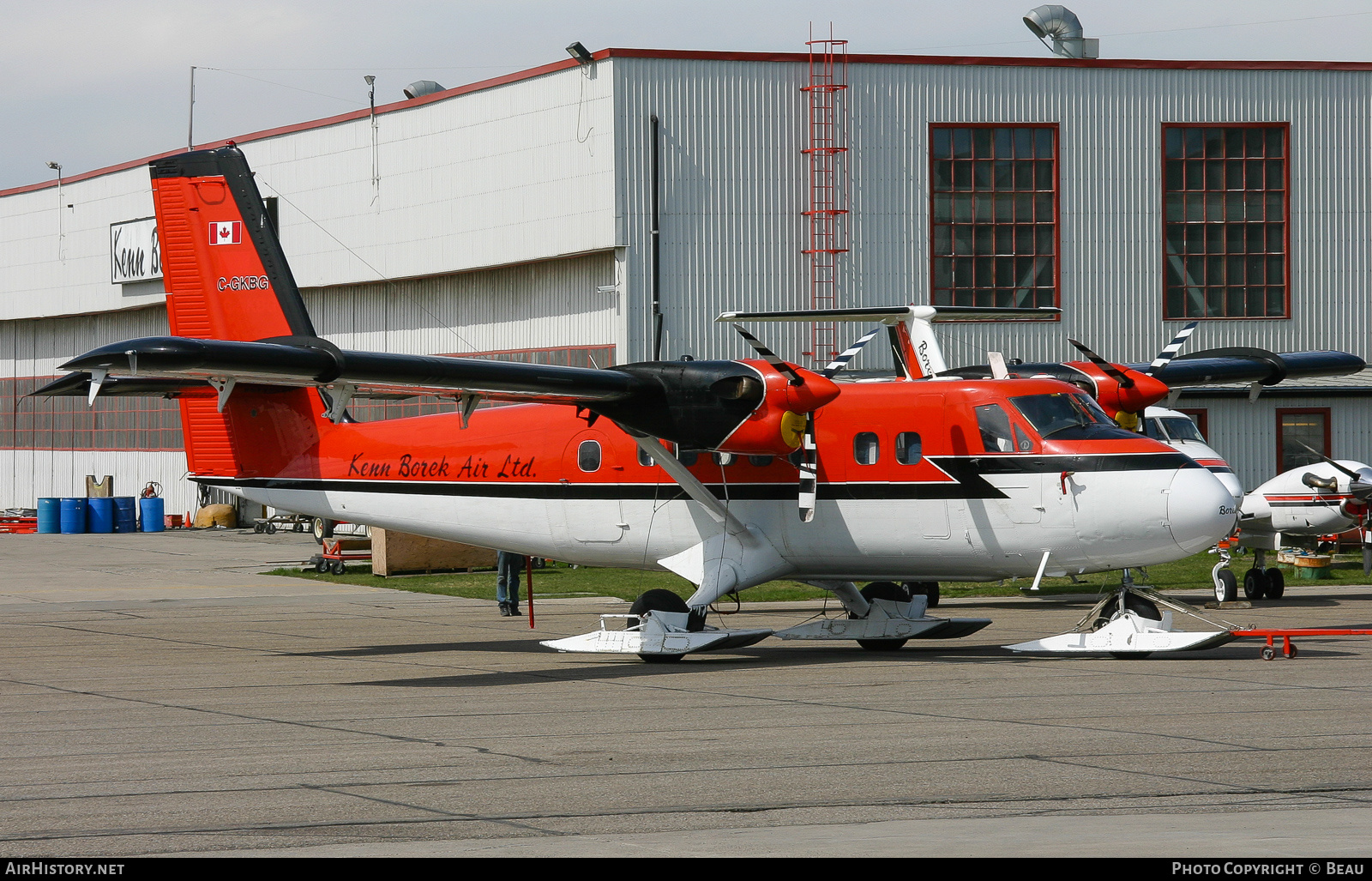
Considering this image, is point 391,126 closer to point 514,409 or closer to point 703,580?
point 514,409

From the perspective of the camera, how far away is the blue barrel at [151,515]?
4728cm

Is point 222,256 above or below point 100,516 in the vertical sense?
above

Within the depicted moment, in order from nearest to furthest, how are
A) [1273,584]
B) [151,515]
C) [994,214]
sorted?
[1273,584], [994,214], [151,515]

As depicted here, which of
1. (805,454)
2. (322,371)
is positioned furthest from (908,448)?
(322,371)

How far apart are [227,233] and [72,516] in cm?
3210

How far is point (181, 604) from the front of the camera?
24.4 meters

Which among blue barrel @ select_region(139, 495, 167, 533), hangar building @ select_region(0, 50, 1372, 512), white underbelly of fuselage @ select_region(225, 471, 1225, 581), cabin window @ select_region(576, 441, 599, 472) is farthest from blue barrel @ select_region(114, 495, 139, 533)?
cabin window @ select_region(576, 441, 599, 472)

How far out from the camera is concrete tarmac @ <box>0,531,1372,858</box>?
717 centimetres

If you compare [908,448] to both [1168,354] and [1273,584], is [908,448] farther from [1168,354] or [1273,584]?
[1273,584]

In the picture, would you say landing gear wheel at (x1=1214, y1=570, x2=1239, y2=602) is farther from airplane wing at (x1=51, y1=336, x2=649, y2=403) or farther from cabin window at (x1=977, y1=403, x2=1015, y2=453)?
airplane wing at (x1=51, y1=336, x2=649, y2=403)

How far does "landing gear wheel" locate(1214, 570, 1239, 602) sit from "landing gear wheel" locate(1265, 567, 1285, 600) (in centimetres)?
104

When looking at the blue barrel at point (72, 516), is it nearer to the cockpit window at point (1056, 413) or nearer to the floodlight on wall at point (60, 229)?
the floodlight on wall at point (60, 229)

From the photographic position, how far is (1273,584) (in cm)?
2341

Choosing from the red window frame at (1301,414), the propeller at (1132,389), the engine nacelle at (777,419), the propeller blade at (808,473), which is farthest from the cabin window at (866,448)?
the red window frame at (1301,414)
